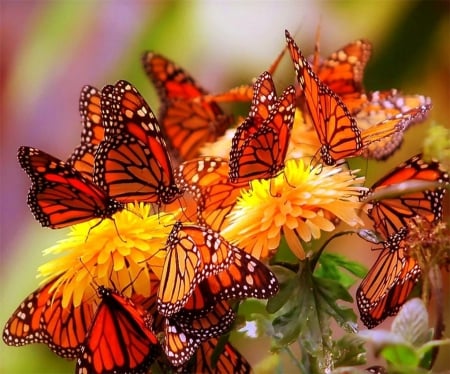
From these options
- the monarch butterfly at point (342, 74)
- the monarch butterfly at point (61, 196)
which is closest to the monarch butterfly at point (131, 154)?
the monarch butterfly at point (61, 196)

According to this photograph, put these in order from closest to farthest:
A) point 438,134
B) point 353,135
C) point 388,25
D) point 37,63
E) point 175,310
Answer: point 438,134, point 175,310, point 353,135, point 388,25, point 37,63

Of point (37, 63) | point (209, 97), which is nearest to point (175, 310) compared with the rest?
Answer: point (209, 97)

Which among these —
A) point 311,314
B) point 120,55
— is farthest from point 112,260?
point 120,55

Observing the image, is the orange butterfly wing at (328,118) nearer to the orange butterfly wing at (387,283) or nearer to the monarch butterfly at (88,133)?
the orange butterfly wing at (387,283)

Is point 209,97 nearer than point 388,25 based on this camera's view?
Yes

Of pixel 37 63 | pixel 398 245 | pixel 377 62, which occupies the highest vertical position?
pixel 37 63

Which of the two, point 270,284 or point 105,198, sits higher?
point 105,198

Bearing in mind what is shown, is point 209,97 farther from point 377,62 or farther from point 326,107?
point 377,62

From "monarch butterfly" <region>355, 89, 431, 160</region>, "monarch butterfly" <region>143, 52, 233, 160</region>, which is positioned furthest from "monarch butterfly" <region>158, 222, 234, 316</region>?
"monarch butterfly" <region>143, 52, 233, 160</region>
